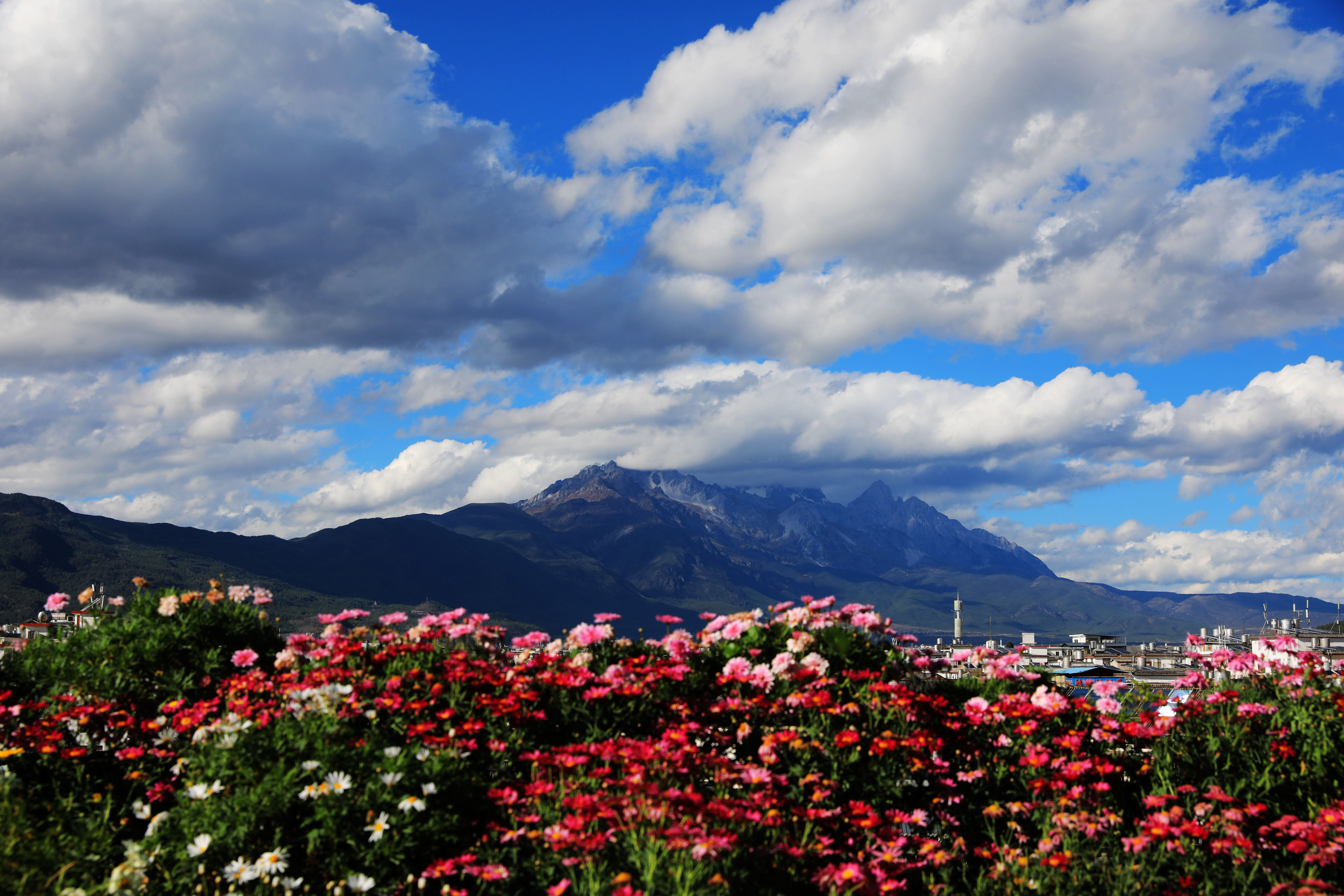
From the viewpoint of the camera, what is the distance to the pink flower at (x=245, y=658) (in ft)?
28.2

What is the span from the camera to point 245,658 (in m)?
8.66

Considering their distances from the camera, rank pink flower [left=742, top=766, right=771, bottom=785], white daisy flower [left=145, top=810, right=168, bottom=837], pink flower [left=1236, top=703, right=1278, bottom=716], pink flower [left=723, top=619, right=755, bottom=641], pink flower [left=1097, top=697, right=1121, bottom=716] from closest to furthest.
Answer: white daisy flower [left=145, top=810, right=168, bottom=837], pink flower [left=742, top=766, right=771, bottom=785], pink flower [left=1236, top=703, right=1278, bottom=716], pink flower [left=1097, top=697, right=1121, bottom=716], pink flower [left=723, top=619, right=755, bottom=641]

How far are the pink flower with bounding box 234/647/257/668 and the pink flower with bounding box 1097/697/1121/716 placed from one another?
8252 mm

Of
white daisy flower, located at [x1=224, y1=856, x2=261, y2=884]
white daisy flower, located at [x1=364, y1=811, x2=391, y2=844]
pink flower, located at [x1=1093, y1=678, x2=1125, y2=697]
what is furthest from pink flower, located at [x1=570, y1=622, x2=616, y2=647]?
pink flower, located at [x1=1093, y1=678, x2=1125, y2=697]

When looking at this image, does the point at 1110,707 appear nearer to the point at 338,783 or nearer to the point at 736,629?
the point at 736,629

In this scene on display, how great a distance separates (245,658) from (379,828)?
3190 mm

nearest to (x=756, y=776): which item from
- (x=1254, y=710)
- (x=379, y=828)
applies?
(x=379, y=828)

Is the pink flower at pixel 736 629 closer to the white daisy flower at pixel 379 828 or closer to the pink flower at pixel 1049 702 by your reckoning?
the pink flower at pixel 1049 702

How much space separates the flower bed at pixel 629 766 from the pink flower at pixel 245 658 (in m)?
0.04

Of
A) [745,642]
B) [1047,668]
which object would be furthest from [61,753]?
[1047,668]

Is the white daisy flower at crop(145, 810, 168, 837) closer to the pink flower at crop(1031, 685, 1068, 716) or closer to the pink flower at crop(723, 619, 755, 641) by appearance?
the pink flower at crop(723, 619, 755, 641)

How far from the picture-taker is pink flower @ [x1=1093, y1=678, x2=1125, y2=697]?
9266 mm

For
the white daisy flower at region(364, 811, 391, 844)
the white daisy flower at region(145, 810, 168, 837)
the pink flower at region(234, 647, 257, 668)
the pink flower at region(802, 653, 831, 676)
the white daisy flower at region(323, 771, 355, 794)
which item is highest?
the pink flower at region(802, 653, 831, 676)

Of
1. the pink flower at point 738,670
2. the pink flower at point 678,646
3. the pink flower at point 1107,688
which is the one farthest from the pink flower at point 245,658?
the pink flower at point 1107,688
